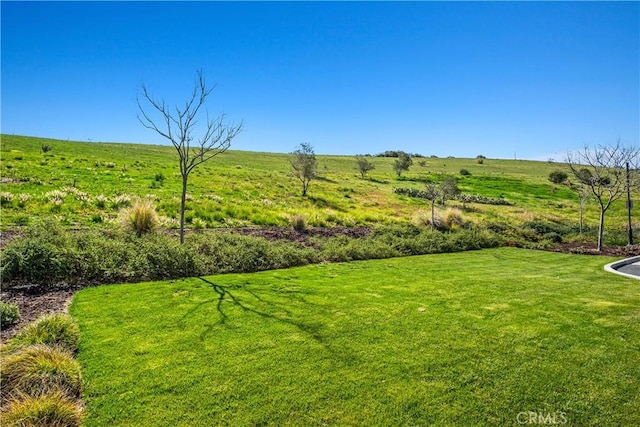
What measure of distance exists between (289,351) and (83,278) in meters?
7.06

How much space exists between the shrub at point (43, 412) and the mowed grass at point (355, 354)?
8.1 inches

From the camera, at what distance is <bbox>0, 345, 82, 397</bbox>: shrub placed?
15.2 ft

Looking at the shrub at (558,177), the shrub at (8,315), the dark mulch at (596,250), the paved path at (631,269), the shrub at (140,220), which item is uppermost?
the shrub at (558,177)

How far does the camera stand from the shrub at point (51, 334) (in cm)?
577

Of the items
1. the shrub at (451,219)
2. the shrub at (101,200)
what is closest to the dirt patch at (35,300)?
the shrub at (101,200)

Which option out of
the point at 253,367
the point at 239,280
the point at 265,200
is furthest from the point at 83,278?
the point at 265,200

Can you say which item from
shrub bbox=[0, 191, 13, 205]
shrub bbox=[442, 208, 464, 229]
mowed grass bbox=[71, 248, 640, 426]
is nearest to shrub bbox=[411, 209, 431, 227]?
shrub bbox=[442, 208, 464, 229]

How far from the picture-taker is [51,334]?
591 cm

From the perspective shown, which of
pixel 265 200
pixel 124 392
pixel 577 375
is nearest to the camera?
pixel 124 392

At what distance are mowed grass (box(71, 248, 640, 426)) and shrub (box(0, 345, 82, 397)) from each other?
213 mm

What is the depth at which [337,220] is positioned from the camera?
2606 cm

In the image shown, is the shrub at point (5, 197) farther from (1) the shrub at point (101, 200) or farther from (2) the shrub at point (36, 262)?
(2) the shrub at point (36, 262)

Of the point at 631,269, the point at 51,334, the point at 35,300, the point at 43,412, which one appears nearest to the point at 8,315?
the point at 35,300

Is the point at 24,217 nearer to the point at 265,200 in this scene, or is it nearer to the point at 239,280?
the point at 239,280
